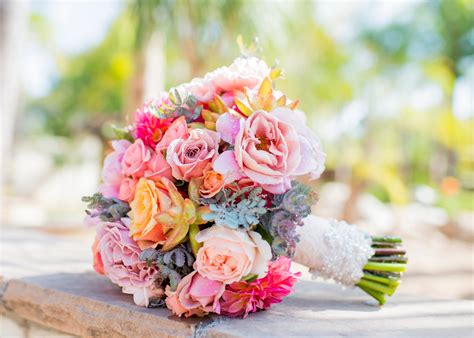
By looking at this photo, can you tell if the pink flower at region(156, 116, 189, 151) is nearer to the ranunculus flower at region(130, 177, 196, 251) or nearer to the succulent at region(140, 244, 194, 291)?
the ranunculus flower at region(130, 177, 196, 251)

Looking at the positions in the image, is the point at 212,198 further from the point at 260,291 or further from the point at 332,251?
the point at 332,251

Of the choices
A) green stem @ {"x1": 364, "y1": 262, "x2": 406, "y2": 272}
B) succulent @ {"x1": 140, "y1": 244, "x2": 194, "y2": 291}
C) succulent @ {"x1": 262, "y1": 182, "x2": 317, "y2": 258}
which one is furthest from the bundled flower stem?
succulent @ {"x1": 140, "y1": 244, "x2": 194, "y2": 291}

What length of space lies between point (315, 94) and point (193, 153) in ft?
68.8

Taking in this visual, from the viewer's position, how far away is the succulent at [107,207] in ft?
4.81

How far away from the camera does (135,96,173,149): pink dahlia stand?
1475 mm

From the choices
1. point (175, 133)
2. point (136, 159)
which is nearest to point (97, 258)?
point (136, 159)

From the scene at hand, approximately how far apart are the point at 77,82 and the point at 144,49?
21901 mm

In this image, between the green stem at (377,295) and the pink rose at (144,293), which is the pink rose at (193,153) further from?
the green stem at (377,295)

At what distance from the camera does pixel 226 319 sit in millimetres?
1326

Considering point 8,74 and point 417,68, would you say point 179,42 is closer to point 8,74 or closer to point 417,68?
point 8,74

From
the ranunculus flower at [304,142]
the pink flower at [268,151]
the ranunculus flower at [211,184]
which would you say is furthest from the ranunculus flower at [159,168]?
the ranunculus flower at [304,142]

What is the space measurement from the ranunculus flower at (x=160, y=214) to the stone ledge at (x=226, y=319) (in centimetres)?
20

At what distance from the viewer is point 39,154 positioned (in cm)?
1734

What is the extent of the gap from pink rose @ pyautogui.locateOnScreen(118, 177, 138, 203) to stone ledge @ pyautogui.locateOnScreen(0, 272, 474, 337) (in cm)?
29
